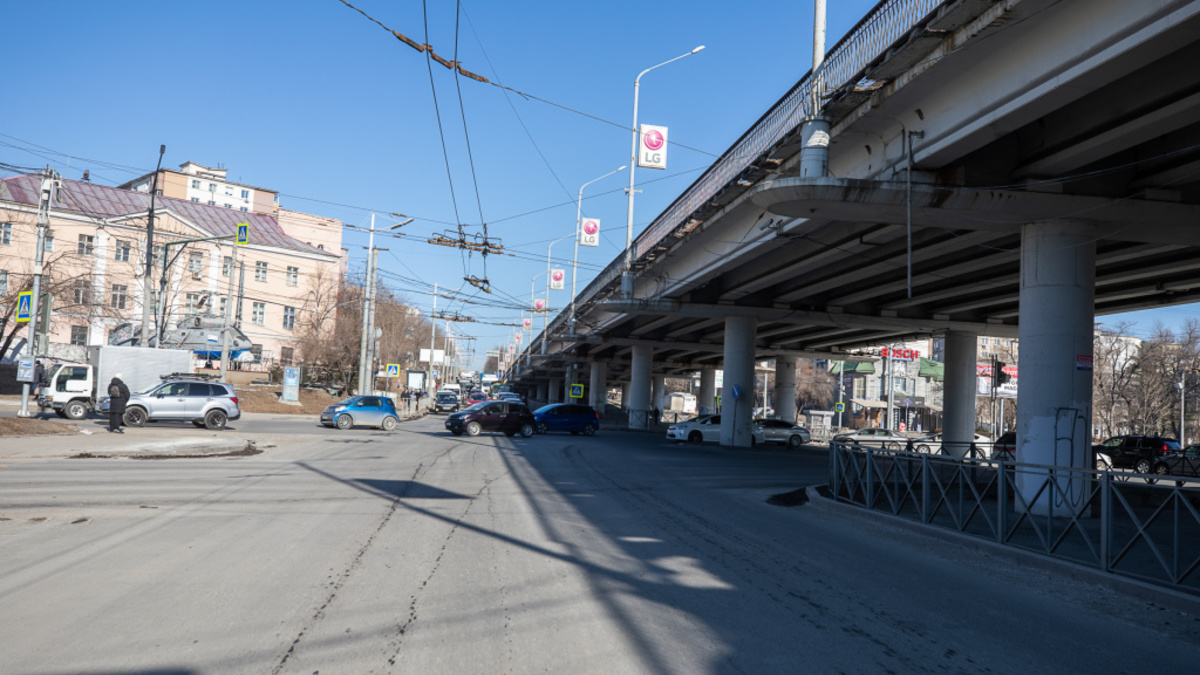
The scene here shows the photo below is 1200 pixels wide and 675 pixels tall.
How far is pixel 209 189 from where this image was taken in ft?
335

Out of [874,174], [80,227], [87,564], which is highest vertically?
[80,227]

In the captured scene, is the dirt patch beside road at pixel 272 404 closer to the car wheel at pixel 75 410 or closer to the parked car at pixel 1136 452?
the car wheel at pixel 75 410

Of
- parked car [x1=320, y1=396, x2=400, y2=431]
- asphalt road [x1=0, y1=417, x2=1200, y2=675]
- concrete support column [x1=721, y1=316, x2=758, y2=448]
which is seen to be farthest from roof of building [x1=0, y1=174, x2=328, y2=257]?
asphalt road [x1=0, y1=417, x2=1200, y2=675]

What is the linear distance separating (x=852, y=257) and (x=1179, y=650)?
19947mm

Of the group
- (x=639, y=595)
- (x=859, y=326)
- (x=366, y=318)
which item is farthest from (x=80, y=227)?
(x=639, y=595)

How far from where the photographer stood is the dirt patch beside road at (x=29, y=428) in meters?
22.0

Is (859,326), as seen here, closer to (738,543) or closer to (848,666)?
(738,543)

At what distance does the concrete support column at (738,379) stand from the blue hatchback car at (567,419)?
7005mm

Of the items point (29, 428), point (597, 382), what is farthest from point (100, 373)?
point (597, 382)

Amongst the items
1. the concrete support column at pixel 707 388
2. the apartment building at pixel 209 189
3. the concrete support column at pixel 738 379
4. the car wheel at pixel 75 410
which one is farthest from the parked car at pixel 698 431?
the apartment building at pixel 209 189

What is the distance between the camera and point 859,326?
125 feet

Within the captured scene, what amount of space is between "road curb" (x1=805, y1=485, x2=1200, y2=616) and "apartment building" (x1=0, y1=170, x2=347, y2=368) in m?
43.6

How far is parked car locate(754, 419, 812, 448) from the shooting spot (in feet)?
145

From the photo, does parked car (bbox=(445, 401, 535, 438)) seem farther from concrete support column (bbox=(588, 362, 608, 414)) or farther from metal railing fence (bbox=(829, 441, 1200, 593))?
concrete support column (bbox=(588, 362, 608, 414))
